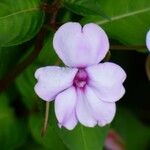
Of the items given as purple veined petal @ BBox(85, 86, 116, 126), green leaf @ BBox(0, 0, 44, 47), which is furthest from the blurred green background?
purple veined petal @ BBox(85, 86, 116, 126)

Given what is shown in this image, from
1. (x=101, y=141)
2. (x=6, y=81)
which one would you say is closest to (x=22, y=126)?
(x=6, y=81)

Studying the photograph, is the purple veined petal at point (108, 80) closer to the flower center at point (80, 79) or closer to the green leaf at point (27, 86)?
the flower center at point (80, 79)

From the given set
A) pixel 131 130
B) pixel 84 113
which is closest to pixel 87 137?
pixel 84 113

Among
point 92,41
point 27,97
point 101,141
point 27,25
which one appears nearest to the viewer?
point 92,41

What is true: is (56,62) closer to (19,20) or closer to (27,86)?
(19,20)

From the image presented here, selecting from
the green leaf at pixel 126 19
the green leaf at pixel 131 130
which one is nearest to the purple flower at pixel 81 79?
the green leaf at pixel 126 19

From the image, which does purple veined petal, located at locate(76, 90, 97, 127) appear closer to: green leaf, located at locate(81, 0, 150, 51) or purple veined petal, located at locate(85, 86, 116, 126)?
purple veined petal, located at locate(85, 86, 116, 126)

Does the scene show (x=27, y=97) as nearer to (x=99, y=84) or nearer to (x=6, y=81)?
(x=6, y=81)
